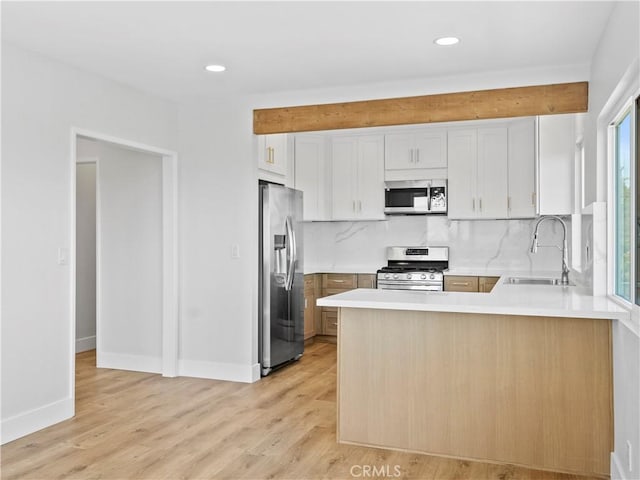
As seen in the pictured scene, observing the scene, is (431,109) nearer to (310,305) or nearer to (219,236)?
(219,236)

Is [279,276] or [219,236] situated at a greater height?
[219,236]

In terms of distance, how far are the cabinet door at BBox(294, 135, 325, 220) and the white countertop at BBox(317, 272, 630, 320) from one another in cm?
292

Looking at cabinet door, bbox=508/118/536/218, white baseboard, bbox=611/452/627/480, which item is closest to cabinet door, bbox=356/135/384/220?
cabinet door, bbox=508/118/536/218

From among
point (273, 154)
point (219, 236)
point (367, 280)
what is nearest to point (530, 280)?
point (367, 280)

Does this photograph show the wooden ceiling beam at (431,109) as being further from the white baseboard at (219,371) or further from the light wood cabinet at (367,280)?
the light wood cabinet at (367,280)

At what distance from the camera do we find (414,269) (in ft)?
20.6

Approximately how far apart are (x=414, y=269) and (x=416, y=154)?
1.28 meters

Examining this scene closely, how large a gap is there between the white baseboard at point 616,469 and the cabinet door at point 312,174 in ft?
14.0

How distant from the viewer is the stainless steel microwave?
6238 mm

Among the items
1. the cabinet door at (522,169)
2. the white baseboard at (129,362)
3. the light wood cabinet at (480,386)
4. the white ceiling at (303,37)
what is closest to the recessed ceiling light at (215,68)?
the white ceiling at (303,37)

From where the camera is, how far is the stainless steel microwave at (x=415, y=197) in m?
6.24
